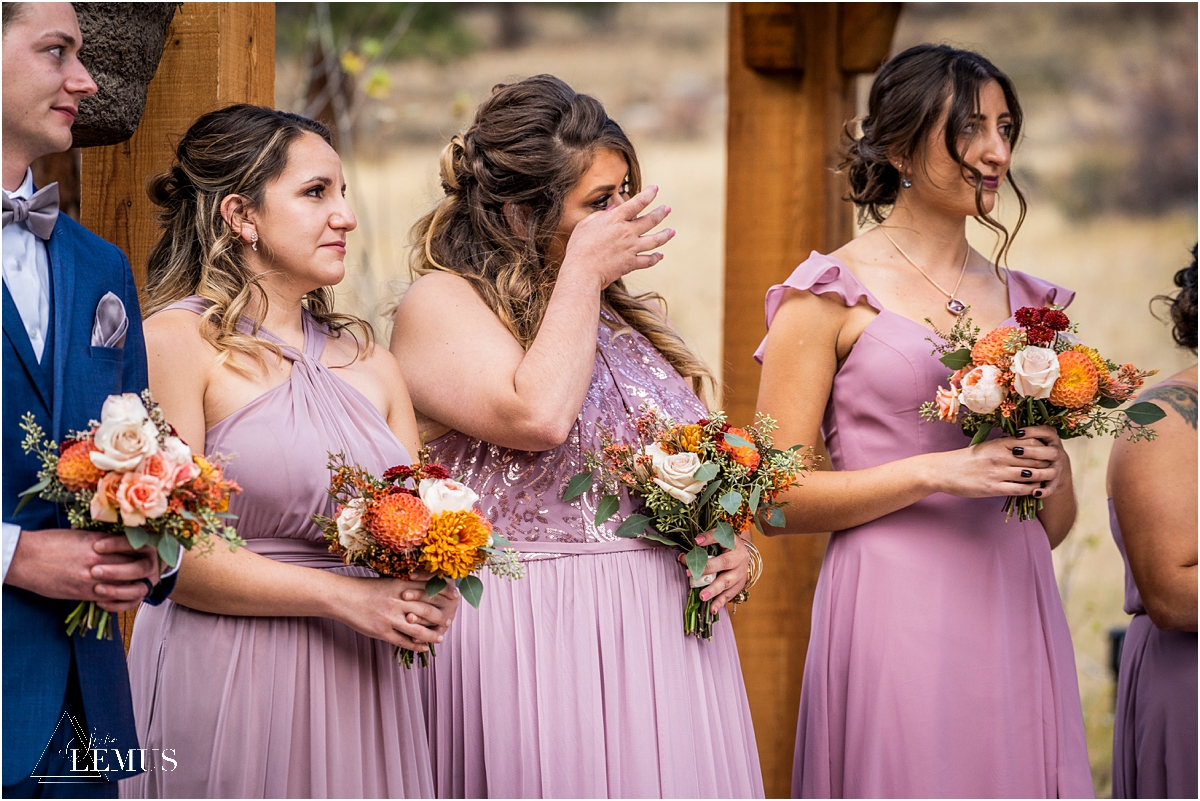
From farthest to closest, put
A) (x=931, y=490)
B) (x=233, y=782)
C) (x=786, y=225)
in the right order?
(x=786, y=225) → (x=931, y=490) → (x=233, y=782)

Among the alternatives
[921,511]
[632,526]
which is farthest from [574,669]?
[921,511]

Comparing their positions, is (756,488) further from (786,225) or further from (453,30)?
(453,30)

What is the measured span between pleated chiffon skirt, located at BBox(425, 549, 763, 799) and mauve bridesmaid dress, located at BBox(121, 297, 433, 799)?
23 cm

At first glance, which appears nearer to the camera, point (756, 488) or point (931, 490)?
point (756, 488)

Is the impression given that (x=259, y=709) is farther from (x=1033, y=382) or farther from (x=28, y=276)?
(x=1033, y=382)

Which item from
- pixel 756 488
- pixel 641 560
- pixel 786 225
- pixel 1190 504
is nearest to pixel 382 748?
pixel 641 560

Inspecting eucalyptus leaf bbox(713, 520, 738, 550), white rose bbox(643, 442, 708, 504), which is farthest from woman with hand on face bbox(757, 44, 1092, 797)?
white rose bbox(643, 442, 708, 504)

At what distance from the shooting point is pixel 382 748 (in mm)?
2451

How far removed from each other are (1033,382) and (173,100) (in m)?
2.23

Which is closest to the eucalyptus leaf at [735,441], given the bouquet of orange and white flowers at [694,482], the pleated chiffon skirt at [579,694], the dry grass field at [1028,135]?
the bouquet of orange and white flowers at [694,482]

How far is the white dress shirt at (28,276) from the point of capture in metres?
2.01

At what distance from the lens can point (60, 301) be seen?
2.02 meters

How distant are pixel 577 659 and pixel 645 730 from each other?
217 mm

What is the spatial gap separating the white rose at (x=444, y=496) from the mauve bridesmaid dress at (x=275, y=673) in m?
0.26
